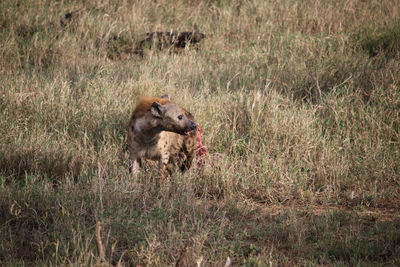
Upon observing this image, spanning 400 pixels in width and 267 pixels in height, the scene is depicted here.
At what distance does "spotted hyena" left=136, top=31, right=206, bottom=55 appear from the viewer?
895 centimetres

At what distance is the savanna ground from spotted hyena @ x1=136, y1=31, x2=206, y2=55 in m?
0.25

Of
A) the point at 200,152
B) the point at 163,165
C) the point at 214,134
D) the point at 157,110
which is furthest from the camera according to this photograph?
the point at 214,134

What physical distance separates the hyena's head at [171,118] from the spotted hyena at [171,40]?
4.02 metres

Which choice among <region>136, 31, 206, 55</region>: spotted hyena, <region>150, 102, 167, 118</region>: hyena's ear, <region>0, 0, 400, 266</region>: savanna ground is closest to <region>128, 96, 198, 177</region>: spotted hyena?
<region>150, 102, 167, 118</region>: hyena's ear

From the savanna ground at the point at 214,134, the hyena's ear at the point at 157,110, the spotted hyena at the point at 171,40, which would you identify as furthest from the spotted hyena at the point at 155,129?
the spotted hyena at the point at 171,40

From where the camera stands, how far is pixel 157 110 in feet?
16.4

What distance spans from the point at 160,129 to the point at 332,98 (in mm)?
2972

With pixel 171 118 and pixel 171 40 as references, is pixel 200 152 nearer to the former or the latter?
pixel 171 118

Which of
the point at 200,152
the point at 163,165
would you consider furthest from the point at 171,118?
the point at 200,152

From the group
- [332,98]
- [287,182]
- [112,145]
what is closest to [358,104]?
[332,98]

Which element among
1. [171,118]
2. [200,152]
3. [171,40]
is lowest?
[200,152]

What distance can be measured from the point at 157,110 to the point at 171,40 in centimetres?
441

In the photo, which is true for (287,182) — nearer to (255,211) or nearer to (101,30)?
(255,211)

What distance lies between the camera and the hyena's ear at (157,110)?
16.3 feet
